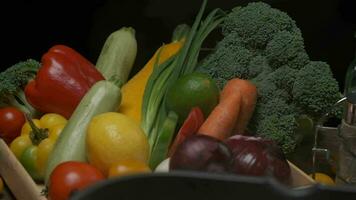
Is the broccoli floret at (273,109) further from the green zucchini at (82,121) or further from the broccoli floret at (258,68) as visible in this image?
the green zucchini at (82,121)

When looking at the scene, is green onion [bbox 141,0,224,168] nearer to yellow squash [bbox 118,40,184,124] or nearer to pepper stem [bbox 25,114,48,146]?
yellow squash [bbox 118,40,184,124]

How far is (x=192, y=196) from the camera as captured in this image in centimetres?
44

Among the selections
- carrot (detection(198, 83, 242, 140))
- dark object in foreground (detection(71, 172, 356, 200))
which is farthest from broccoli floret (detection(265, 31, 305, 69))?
dark object in foreground (detection(71, 172, 356, 200))

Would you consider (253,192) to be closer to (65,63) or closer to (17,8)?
(65,63)

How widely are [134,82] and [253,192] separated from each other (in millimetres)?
744

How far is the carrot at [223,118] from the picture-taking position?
0.97m

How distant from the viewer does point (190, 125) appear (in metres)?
0.97

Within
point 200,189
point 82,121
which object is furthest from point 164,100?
point 200,189

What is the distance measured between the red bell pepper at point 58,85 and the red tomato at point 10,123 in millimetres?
37

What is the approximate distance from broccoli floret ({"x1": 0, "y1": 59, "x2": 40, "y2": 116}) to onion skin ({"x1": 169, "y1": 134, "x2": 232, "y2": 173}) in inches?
16.9

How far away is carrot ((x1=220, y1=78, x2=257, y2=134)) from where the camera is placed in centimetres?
102

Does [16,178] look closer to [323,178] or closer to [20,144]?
[20,144]

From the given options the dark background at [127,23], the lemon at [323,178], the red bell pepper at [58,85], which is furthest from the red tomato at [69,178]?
the dark background at [127,23]

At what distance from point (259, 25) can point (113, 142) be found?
349 millimetres
